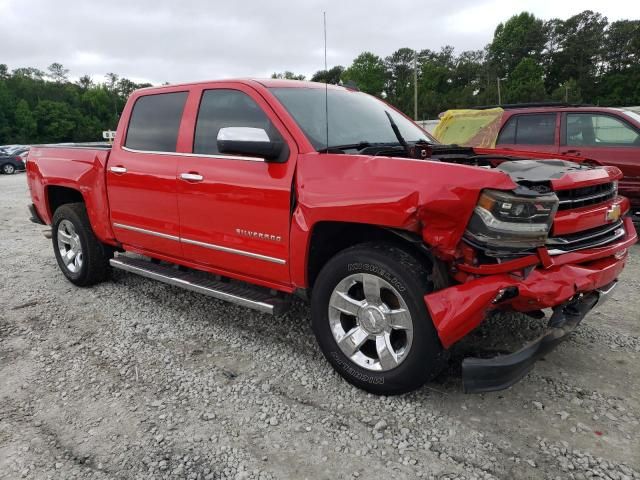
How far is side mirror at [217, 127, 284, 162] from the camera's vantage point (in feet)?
9.48

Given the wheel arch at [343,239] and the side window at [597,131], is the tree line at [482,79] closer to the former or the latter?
the side window at [597,131]

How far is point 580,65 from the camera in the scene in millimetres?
65625

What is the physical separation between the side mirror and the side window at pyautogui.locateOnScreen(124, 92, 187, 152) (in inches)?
41.0

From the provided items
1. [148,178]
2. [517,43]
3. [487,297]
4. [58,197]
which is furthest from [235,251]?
[517,43]

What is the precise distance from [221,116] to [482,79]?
253ft

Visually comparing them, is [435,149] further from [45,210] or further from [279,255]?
[45,210]

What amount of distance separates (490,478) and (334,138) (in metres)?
2.15

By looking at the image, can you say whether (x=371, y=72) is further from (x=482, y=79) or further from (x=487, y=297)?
(x=487, y=297)

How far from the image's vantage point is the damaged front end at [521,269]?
2.29 metres

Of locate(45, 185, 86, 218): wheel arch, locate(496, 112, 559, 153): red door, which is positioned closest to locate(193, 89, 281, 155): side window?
locate(45, 185, 86, 218): wheel arch

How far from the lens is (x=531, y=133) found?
277 inches

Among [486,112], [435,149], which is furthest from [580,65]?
[435,149]

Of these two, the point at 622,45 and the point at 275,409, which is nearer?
the point at 275,409

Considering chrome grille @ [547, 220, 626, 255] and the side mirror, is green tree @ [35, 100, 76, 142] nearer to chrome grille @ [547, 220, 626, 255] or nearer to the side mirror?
the side mirror
